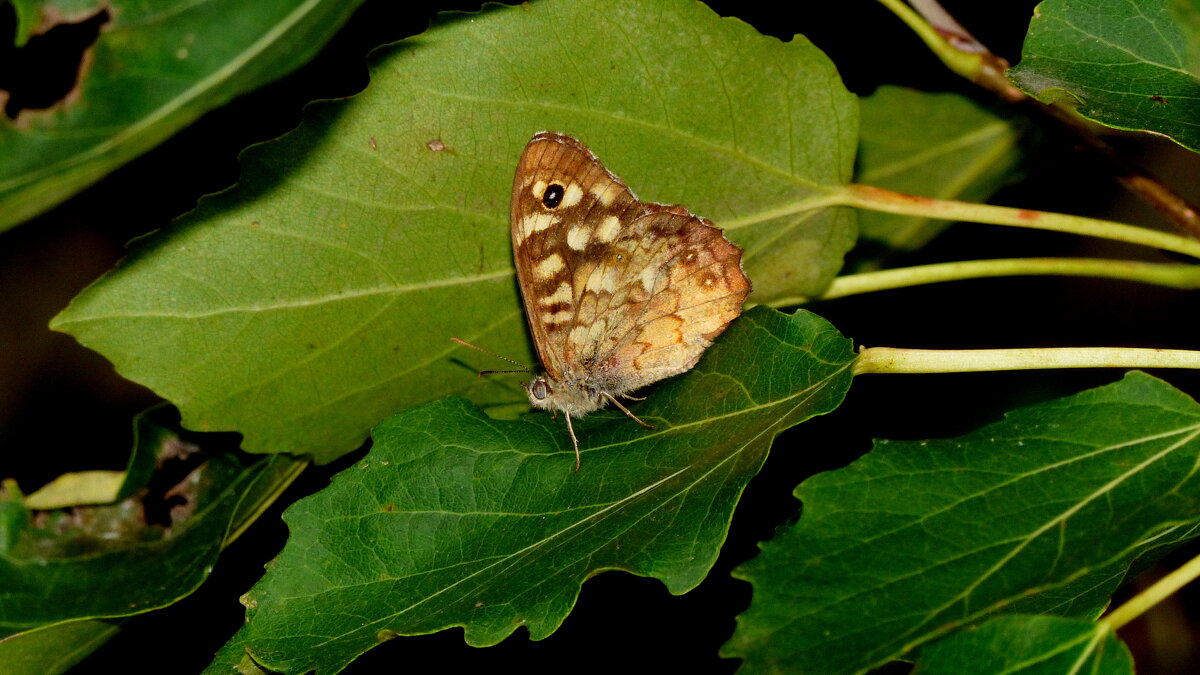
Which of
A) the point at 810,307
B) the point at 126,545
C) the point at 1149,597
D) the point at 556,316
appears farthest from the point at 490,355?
the point at 1149,597

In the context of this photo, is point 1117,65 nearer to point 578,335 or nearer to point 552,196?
point 552,196

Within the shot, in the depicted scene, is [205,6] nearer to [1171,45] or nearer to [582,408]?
[582,408]

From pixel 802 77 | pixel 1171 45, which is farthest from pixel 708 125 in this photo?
pixel 1171 45

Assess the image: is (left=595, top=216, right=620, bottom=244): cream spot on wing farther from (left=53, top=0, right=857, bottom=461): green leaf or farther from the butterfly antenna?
the butterfly antenna

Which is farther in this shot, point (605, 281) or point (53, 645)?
point (605, 281)

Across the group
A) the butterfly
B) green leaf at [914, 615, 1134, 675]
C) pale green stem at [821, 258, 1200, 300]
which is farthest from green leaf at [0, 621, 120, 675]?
pale green stem at [821, 258, 1200, 300]

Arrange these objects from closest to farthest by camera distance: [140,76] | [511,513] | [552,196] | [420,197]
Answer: [140,76], [511,513], [420,197], [552,196]
